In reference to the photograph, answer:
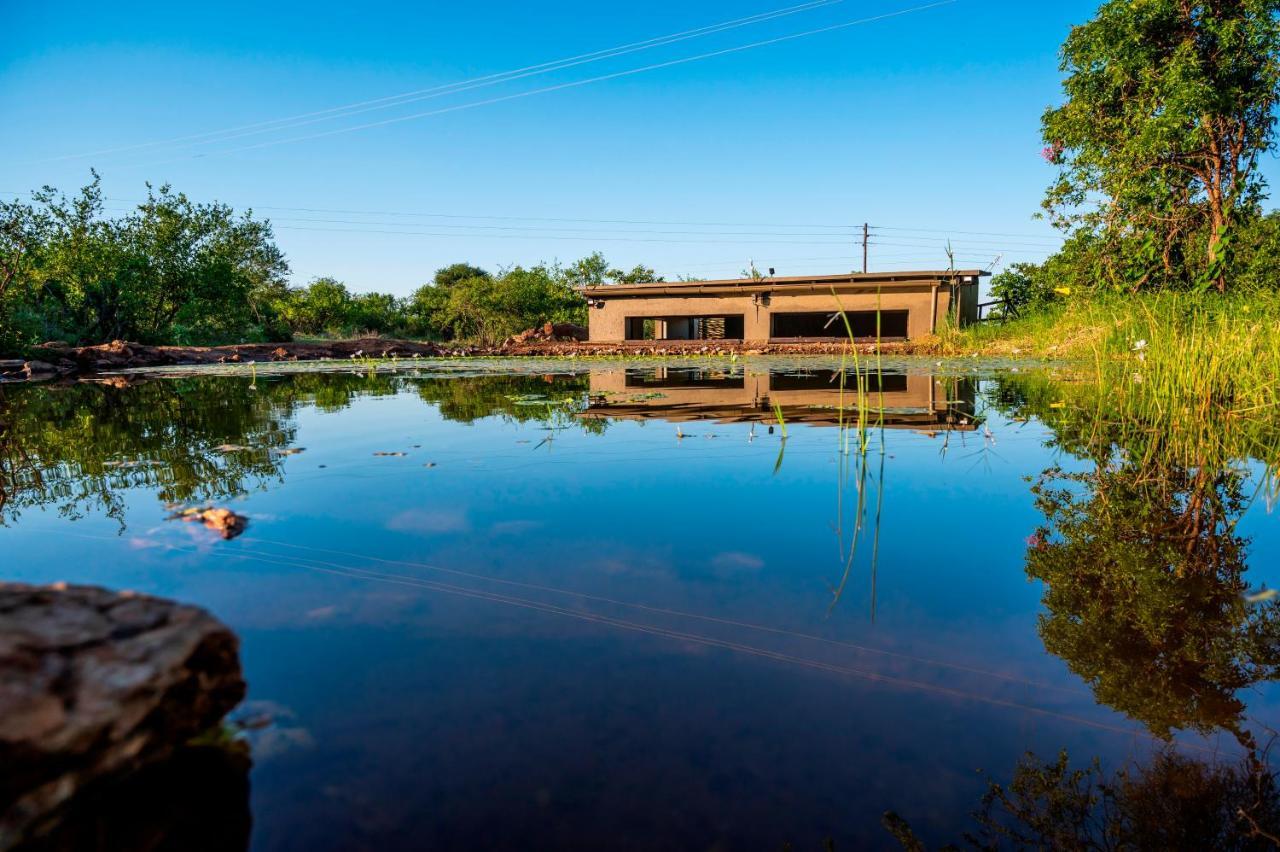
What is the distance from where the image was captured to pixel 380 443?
4.48 m

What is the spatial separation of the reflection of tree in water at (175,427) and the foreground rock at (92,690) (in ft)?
6.46

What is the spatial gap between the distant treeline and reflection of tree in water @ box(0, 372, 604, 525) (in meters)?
10.9

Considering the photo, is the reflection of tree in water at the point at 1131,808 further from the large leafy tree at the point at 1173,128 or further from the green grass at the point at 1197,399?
the large leafy tree at the point at 1173,128

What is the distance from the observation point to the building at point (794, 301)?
19000 millimetres

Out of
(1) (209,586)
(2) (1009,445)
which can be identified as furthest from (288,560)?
(2) (1009,445)

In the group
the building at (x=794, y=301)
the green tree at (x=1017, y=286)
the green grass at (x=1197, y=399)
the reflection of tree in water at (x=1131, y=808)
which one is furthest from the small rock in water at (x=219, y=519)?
the green tree at (x=1017, y=286)

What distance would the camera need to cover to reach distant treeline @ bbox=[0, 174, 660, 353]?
19.2 metres

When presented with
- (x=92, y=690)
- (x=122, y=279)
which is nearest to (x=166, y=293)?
(x=122, y=279)

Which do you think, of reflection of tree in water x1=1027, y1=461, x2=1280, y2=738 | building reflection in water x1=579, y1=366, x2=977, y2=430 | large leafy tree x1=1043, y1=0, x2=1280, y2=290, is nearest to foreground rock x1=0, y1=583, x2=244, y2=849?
reflection of tree in water x1=1027, y1=461, x2=1280, y2=738

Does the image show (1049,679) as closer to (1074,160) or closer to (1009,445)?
(1009,445)

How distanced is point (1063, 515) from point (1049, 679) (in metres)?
1.44

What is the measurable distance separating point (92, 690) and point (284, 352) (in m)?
23.7

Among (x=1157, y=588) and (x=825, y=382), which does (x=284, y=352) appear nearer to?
(x=825, y=382)

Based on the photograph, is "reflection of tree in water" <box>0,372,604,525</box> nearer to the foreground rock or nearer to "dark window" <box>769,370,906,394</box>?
the foreground rock
